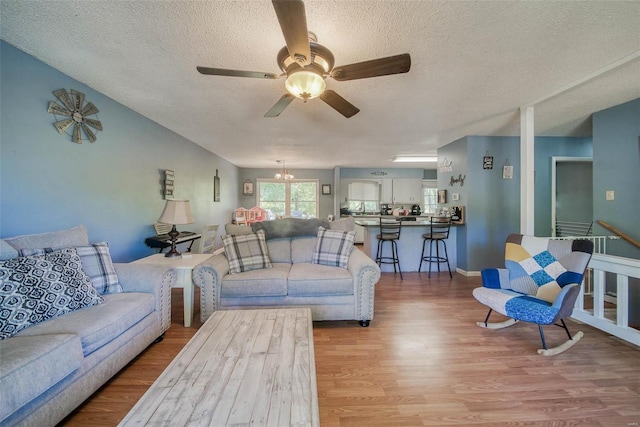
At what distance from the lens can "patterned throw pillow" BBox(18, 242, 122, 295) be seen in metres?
1.89

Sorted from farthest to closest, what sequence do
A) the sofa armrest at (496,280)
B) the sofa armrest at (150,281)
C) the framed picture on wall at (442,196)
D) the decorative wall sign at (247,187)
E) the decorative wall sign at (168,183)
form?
→ 1. the decorative wall sign at (247,187)
2. the framed picture on wall at (442,196)
3. the decorative wall sign at (168,183)
4. the sofa armrest at (496,280)
5. the sofa armrest at (150,281)

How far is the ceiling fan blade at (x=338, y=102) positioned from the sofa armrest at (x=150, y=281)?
200cm

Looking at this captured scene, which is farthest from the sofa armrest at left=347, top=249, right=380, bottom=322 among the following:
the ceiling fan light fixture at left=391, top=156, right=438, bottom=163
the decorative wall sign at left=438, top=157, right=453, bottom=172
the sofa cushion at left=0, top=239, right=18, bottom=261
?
the ceiling fan light fixture at left=391, top=156, right=438, bottom=163

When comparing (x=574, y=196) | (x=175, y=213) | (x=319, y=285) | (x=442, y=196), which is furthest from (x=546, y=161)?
(x=175, y=213)

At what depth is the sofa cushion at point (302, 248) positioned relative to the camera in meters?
2.97

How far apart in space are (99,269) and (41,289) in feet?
1.43

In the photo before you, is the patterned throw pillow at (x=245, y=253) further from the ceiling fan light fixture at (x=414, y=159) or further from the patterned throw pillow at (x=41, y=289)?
the ceiling fan light fixture at (x=414, y=159)

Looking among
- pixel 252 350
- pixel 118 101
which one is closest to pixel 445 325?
pixel 252 350

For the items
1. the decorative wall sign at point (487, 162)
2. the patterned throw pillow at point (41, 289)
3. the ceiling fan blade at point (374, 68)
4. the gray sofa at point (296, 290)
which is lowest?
the gray sofa at point (296, 290)

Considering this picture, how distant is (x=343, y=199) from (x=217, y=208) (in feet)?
12.1

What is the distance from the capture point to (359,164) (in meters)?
7.03

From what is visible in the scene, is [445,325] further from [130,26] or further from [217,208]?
[217,208]

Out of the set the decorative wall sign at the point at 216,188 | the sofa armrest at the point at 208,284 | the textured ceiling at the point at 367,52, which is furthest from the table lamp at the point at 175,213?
the decorative wall sign at the point at 216,188

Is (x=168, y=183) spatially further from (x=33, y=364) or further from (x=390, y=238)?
(x=390, y=238)
